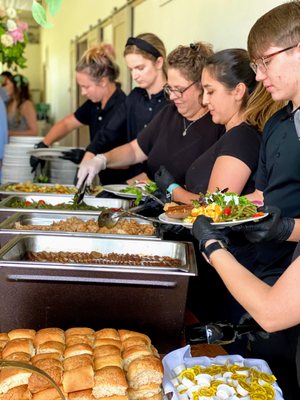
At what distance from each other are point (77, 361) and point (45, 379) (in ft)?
0.24

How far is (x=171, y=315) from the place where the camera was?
128 centimetres

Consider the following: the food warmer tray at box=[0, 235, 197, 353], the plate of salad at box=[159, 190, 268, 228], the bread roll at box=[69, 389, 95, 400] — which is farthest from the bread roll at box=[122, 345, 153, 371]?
the plate of salad at box=[159, 190, 268, 228]

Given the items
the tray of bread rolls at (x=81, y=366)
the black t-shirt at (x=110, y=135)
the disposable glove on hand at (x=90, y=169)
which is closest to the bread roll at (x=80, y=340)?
the tray of bread rolls at (x=81, y=366)

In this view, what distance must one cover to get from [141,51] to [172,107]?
0.43 metres

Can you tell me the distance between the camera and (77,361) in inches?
39.3

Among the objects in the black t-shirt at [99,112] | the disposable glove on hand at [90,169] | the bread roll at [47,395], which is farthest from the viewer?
the black t-shirt at [99,112]

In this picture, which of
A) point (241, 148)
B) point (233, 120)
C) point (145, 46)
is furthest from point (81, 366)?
point (145, 46)

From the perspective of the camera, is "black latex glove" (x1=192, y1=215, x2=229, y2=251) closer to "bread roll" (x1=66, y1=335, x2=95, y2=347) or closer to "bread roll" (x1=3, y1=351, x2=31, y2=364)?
"bread roll" (x1=66, y1=335, x2=95, y2=347)

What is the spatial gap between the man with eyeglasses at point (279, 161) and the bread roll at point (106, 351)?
18.3 inches

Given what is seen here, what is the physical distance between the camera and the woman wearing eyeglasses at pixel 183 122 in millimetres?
2195

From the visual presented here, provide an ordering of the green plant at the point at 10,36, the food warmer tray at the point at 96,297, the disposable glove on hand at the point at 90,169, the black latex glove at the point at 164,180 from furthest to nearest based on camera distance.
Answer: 1. the green plant at the point at 10,36
2. the disposable glove on hand at the point at 90,169
3. the black latex glove at the point at 164,180
4. the food warmer tray at the point at 96,297

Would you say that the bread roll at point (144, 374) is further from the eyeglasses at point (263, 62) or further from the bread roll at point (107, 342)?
the eyeglasses at point (263, 62)

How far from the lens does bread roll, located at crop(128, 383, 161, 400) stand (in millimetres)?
975

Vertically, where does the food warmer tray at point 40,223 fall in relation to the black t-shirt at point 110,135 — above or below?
below
